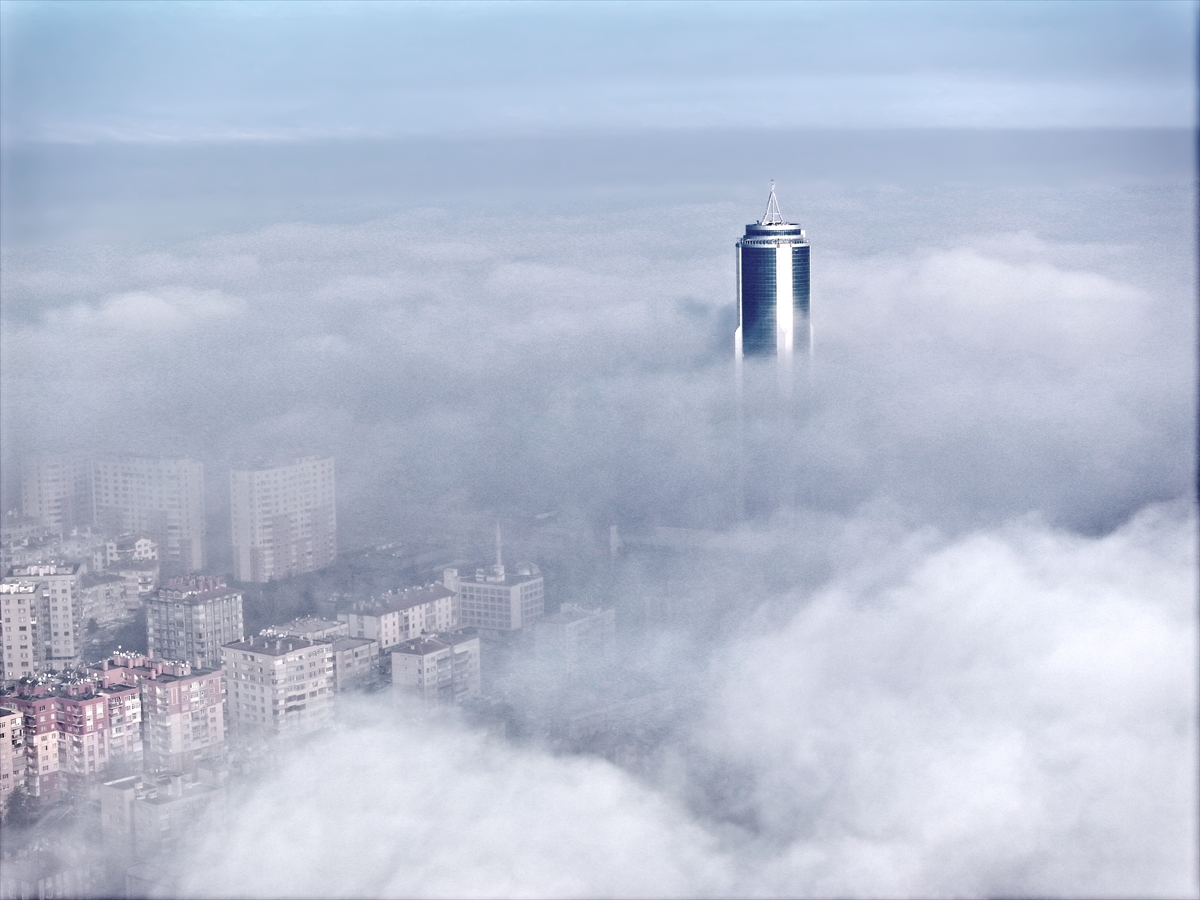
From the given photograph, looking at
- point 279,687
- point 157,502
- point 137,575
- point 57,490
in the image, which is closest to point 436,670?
point 279,687

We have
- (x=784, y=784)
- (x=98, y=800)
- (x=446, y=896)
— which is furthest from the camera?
(x=98, y=800)

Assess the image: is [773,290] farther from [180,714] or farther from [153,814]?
[153,814]

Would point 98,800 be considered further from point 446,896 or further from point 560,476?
point 560,476

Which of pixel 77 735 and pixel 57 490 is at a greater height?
pixel 57 490

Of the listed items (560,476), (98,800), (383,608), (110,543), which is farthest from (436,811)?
(110,543)

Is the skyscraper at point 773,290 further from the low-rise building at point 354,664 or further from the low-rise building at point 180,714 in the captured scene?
the low-rise building at point 180,714

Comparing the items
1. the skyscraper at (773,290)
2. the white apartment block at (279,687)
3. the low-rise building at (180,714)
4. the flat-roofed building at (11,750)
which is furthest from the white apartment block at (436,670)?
the skyscraper at (773,290)
